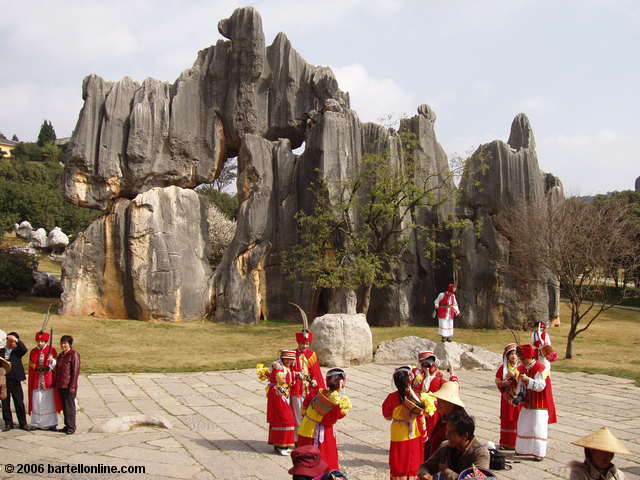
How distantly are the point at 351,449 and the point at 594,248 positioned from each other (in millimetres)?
14781

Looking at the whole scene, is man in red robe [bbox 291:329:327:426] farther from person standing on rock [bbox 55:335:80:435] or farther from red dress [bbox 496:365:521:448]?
person standing on rock [bbox 55:335:80:435]

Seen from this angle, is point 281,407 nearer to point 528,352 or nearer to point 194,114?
point 528,352

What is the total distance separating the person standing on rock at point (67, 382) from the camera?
8.24 m

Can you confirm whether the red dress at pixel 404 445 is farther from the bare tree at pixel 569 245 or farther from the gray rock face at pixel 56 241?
the gray rock face at pixel 56 241

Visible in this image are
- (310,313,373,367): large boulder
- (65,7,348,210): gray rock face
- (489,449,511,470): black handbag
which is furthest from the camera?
(65,7,348,210): gray rock face

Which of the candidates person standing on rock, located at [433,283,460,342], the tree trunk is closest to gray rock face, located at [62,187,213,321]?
the tree trunk

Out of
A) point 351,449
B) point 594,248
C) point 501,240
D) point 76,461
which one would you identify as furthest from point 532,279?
point 76,461

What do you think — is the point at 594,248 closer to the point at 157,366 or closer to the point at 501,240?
the point at 501,240

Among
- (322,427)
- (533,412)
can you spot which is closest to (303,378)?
(322,427)

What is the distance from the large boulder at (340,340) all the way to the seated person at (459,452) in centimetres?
1031

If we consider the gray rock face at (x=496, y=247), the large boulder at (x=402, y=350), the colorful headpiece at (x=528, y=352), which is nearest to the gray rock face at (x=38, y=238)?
the gray rock face at (x=496, y=247)

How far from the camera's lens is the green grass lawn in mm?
14892

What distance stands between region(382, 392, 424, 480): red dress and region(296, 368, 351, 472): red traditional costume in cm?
56

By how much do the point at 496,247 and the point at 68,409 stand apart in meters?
18.8
